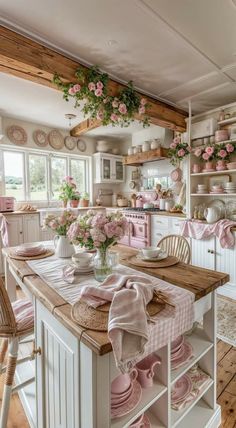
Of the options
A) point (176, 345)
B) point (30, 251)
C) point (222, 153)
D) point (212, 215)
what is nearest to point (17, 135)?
point (30, 251)

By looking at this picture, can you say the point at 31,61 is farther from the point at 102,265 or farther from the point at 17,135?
the point at 17,135

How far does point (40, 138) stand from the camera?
4.23 metres

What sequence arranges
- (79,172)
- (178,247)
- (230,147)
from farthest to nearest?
(79,172) → (230,147) → (178,247)

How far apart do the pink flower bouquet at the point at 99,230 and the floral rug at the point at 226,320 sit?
5.18ft

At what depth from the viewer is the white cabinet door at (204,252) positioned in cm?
304

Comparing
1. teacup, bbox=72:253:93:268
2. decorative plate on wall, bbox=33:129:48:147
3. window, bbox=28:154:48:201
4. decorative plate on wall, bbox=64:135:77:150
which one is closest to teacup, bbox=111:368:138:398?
teacup, bbox=72:253:93:268

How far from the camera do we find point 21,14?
5.42 feet

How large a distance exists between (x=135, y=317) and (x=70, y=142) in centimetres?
436

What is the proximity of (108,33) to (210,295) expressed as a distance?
205 cm

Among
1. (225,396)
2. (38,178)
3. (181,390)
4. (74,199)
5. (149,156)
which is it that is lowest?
(225,396)

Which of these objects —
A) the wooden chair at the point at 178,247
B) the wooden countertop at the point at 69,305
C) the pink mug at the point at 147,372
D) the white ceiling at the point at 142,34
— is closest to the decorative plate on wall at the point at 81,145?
the white ceiling at the point at 142,34

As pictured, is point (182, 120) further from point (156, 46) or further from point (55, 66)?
point (55, 66)

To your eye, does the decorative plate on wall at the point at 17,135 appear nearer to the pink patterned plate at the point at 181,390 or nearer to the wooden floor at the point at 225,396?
the wooden floor at the point at 225,396

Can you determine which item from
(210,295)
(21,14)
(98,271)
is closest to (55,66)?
(21,14)
